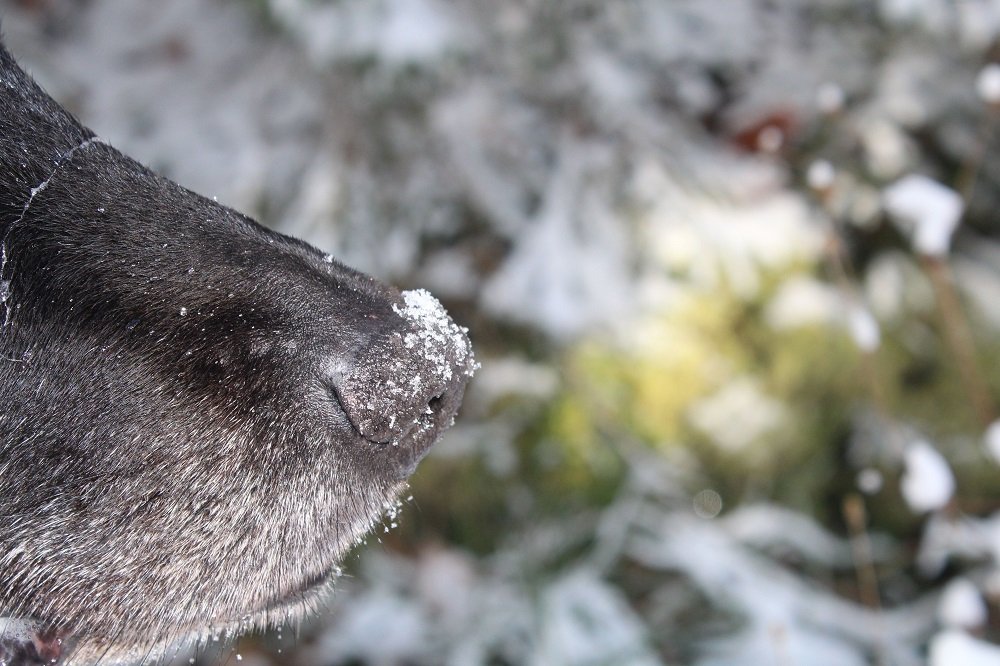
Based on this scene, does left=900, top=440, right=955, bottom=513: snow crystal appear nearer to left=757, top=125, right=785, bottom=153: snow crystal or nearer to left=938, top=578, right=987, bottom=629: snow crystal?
left=938, top=578, right=987, bottom=629: snow crystal

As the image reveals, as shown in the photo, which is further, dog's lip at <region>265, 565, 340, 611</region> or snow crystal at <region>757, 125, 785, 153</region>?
snow crystal at <region>757, 125, 785, 153</region>

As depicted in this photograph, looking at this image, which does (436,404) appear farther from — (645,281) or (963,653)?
(645,281)

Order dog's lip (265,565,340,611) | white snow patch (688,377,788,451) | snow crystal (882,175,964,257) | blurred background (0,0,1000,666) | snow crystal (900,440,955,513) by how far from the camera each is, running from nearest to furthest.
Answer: dog's lip (265,565,340,611) → snow crystal (900,440,955,513) → snow crystal (882,175,964,257) → blurred background (0,0,1000,666) → white snow patch (688,377,788,451)

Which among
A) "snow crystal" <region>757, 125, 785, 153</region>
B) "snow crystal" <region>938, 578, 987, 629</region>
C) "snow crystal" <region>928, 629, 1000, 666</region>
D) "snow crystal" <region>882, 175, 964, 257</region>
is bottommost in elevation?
"snow crystal" <region>928, 629, 1000, 666</region>

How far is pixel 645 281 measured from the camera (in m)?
3.75

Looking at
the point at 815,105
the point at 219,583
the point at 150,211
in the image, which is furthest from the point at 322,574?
the point at 815,105

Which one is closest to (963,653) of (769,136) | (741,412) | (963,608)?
(963,608)

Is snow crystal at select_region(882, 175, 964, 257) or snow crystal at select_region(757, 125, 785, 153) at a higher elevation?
snow crystal at select_region(757, 125, 785, 153)

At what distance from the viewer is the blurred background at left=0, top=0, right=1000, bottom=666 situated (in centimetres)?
345

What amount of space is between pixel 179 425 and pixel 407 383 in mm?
435

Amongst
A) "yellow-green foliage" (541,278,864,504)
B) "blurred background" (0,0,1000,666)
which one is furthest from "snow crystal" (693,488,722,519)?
"yellow-green foliage" (541,278,864,504)

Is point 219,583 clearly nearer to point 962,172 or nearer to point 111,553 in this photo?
point 111,553

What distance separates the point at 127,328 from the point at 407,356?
543mm

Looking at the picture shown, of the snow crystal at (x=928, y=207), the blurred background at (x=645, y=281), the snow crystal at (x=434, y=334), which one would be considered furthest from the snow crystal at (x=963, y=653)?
the snow crystal at (x=434, y=334)
